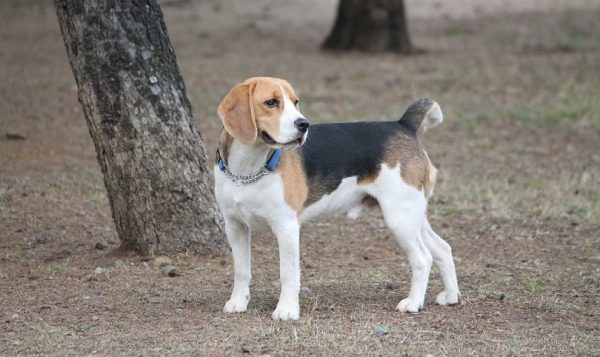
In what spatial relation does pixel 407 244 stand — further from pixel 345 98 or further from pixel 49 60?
pixel 49 60

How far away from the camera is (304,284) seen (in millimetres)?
6754

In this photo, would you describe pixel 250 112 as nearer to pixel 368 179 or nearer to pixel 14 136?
pixel 368 179

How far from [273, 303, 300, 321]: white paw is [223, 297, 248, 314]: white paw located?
0.99ft

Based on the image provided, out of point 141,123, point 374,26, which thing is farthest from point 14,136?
point 374,26

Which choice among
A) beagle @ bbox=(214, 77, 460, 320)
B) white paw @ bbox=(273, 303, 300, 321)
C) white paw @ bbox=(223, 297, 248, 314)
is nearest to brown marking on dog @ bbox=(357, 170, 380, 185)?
beagle @ bbox=(214, 77, 460, 320)

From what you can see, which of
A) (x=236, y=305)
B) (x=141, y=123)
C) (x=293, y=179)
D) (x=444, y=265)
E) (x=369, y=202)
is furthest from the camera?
(x=141, y=123)

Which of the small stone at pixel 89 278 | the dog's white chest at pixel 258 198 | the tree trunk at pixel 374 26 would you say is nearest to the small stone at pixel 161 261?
the small stone at pixel 89 278

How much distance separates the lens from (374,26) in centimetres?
1738

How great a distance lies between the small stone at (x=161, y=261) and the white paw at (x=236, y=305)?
116 centimetres

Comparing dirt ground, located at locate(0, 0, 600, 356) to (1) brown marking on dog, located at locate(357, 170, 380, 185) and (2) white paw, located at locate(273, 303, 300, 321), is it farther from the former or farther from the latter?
(1) brown marking on dog, located at locate(357, 170, 380, 185)

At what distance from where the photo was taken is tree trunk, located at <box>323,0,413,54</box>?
1716 centimetres

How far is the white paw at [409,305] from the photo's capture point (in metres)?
6.02

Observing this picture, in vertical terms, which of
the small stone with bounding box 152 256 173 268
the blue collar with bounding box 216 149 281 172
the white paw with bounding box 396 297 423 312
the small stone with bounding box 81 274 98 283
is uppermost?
the blue collar with bounding box 216 149 281 172

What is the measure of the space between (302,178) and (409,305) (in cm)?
99
